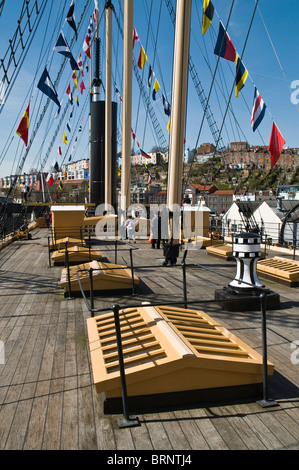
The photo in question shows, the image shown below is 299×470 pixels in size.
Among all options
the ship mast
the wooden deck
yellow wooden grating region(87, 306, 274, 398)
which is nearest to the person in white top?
the ship mast

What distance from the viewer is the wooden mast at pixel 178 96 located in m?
9.64

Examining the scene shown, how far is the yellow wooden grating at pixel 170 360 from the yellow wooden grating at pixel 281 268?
188 inches

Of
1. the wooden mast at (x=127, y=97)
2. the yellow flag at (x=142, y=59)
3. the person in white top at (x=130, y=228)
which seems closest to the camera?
the wooden mast at (x=127, y=97)

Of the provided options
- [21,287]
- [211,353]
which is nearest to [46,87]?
[21,287]

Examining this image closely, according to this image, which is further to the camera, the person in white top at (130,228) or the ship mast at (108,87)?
the ship mast at (108,87)

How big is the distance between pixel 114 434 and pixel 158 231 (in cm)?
1253

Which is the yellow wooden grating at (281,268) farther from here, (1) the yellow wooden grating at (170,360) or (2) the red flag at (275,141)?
(1) the yellow wooden grating at (170,360)

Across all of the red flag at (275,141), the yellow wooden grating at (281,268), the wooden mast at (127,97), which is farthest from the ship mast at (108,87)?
the yellow wooden grating at (281,268)

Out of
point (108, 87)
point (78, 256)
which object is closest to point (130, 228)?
point (78, 256)

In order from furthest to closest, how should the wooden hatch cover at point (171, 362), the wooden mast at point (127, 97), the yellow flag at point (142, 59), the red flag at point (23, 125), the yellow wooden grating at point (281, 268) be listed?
1. the yellow flag at point (142, 59)
2. the wooden mast at point (127, 97)
3. the red flag at point (23, 125)
4. the yellow wooden grating at point (281, 268)
5. the wooden hatch cover at point (171, 362)

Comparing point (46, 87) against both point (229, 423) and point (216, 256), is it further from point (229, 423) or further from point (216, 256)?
point (229, 423)

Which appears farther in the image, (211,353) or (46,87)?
(46,87)

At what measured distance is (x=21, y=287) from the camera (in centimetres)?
817
